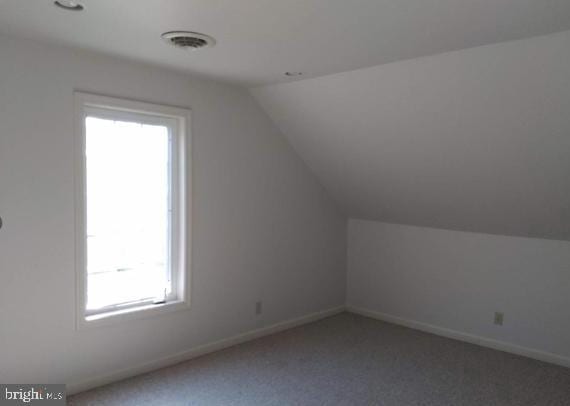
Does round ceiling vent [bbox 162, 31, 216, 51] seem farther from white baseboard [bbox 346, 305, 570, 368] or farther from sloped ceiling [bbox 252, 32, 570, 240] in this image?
white baseboard [bbox 346, 305, 570, 368]

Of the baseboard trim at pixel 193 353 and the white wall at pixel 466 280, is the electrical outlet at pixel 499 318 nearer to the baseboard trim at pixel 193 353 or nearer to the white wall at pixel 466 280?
the white wall at pixel 466 280

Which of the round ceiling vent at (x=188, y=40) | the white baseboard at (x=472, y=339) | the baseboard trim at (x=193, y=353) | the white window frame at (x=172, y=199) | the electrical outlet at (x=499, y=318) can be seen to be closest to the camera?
the round ceiling vent at (x=188, y=40)

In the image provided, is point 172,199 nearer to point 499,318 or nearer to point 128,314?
point 128,314

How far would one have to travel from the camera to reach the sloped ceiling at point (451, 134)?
9.25ft

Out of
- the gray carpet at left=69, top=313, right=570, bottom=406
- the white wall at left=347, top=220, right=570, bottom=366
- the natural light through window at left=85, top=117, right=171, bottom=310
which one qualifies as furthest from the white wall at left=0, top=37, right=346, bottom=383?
the white wall at left=347, top=220, right=570, bottom=366

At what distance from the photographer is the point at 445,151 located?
143 inches

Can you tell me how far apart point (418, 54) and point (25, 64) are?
7.96 feet

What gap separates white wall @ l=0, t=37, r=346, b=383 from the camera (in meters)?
2.93

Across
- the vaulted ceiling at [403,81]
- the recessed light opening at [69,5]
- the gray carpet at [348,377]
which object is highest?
the recessed light opening at [69,5]

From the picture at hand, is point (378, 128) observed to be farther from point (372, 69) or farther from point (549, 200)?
point (549, 200)

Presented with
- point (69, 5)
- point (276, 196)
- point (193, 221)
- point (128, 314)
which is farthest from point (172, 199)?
point (69, 5)

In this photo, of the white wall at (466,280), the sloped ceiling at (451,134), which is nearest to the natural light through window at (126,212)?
the sloped ceiling at (451,134)

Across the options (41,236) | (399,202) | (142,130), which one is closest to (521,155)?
(399,202)

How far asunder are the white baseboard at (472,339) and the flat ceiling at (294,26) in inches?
109
